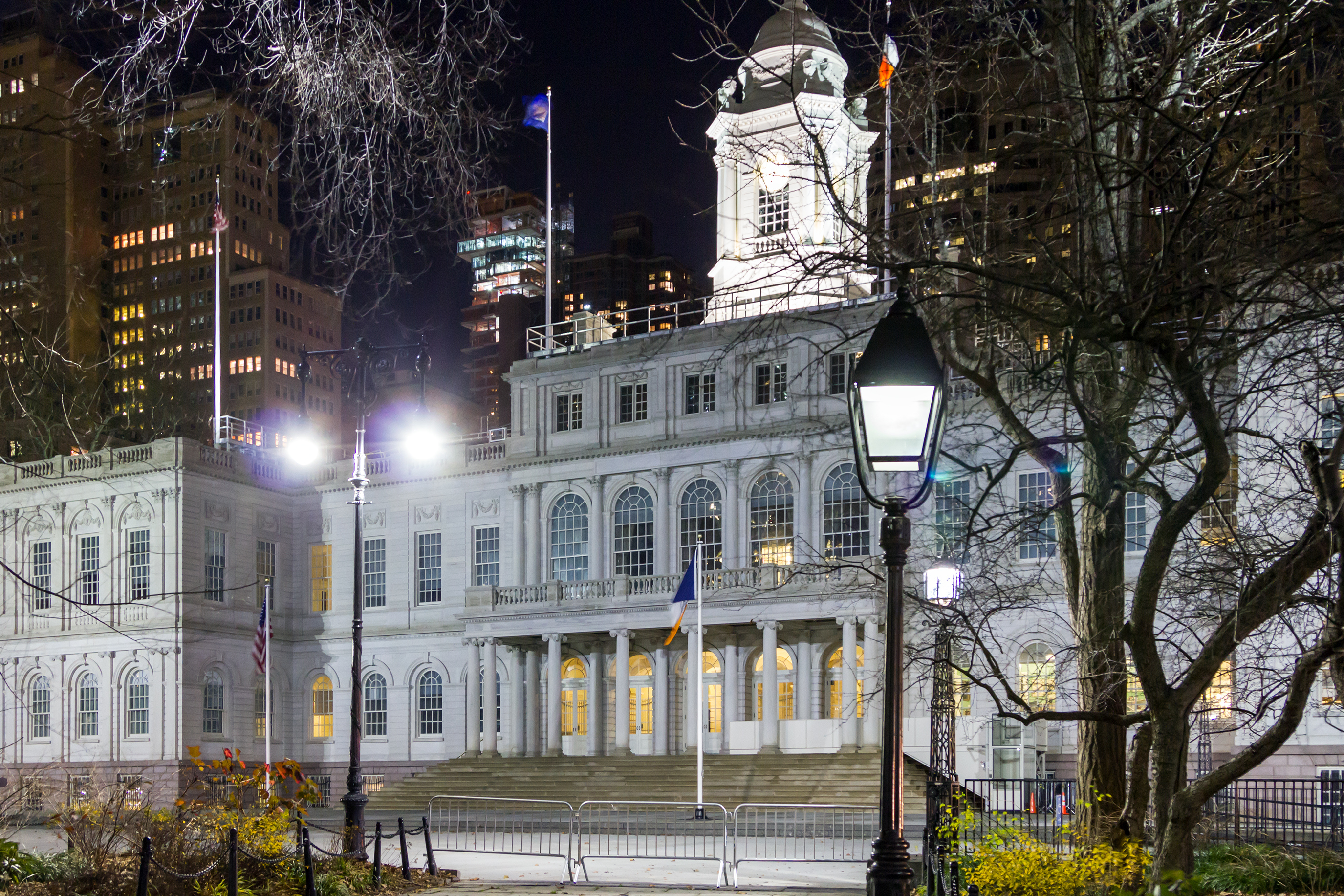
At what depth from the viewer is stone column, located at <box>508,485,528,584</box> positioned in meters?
51.2

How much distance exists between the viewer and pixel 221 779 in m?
17.7

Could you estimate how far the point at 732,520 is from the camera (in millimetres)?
47188

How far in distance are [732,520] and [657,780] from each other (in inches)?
374

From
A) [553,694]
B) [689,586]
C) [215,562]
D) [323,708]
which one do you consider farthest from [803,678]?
[215,562]

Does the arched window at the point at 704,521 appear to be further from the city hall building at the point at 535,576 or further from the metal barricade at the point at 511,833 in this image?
the metal barricade at the point at 511,833

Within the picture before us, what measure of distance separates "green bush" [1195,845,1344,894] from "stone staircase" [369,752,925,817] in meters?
21.2

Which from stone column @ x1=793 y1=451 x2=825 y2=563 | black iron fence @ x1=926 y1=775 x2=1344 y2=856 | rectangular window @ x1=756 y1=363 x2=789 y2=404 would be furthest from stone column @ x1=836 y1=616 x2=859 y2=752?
black iron fence @ x1=926 y1=775 x2=1344 y2=856

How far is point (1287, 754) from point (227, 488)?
38.3m

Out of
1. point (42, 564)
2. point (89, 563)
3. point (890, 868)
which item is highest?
point (89, 563)

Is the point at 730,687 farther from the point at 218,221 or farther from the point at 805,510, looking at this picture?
the point at 218,221

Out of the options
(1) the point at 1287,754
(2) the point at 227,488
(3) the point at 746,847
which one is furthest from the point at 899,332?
(2) the point at 227,488

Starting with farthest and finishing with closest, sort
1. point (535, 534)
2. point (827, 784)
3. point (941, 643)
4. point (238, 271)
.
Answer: point (238, 271), point (535, 534), point (827, 784), point (941, 643)

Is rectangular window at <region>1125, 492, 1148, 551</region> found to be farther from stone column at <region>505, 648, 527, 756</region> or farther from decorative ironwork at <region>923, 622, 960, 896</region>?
decorative ironwork at <region>923, 622, 960, 896</region>

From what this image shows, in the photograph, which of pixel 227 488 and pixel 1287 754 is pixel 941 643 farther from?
pixel 227 488
